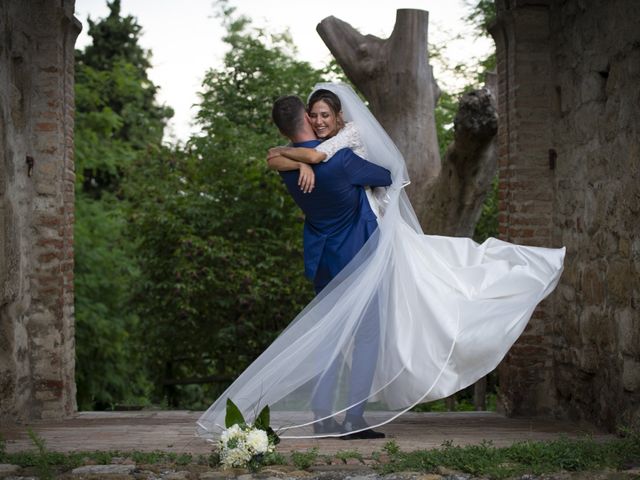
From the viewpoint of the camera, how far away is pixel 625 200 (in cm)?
521

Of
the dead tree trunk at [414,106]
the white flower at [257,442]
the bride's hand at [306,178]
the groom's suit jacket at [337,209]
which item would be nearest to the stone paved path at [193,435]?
the white flower at [257,442]

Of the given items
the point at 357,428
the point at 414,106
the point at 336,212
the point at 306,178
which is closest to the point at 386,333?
the point at 357,428

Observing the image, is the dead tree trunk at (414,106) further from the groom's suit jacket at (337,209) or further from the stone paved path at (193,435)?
the groom's suit jacket at (337,209)

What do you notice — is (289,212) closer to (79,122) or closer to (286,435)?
(79,122)

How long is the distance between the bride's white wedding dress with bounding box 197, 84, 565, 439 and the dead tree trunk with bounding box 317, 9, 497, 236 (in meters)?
3.30

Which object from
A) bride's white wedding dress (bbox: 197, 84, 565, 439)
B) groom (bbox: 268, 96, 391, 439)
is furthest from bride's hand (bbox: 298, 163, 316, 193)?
bride's white wedding dress (bbox: 197, 84, 565, 439)

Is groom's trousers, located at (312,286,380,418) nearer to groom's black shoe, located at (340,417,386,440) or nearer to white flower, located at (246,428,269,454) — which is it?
groom's black shoe, located at (340,417,386,440)

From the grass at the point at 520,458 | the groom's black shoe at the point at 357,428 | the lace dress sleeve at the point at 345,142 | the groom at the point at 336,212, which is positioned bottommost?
the grass at the point at 520,458

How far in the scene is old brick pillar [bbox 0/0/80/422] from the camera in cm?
634

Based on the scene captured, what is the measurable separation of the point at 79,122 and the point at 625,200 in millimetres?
11196

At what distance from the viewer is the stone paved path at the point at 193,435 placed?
4.96m

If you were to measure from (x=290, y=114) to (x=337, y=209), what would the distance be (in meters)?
0.58

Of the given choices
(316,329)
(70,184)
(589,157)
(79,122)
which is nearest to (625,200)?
(589,157)

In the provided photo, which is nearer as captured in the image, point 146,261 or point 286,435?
point 286,435
